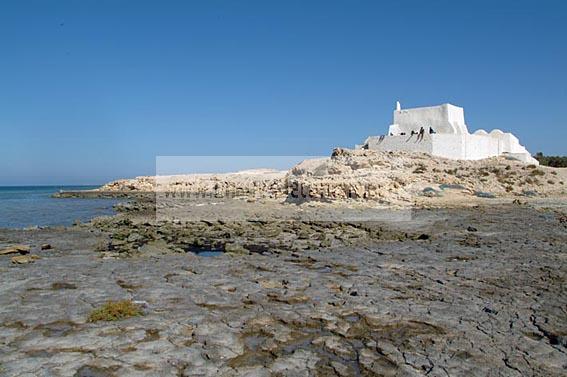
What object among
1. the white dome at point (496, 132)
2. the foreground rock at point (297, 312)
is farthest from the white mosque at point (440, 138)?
the foreground rock at point (297, 312)

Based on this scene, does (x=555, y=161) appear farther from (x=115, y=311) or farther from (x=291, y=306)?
(x=115, y=311)

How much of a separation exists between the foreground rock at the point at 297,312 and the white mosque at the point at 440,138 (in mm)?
25442

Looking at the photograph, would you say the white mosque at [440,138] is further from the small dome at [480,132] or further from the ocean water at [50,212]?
the ocean water at [50,212]

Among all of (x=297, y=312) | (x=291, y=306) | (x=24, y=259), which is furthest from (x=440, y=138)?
(x=297, y=312)

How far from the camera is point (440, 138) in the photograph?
116 ft

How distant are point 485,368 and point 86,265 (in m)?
7.67

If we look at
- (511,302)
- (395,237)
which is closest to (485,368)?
(511,302)

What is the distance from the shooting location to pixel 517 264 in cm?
872

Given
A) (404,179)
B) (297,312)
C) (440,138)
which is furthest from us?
(440,138)

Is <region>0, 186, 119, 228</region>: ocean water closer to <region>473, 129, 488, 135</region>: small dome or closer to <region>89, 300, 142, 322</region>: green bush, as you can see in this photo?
<region>89, 300, 142, 322</region>: green bush

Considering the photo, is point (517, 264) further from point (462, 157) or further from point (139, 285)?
point (462, 157)

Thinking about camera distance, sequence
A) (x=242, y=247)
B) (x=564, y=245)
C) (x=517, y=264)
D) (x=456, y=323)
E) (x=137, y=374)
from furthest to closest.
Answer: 1. (x=242, y=247)
2. (x=564, y=245)
3. (x=517, y=264)
4. (x=456, y=323)
5. (x=137, y=374)

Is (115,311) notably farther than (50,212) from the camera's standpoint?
No

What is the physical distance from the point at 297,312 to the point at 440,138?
32.4 metres
